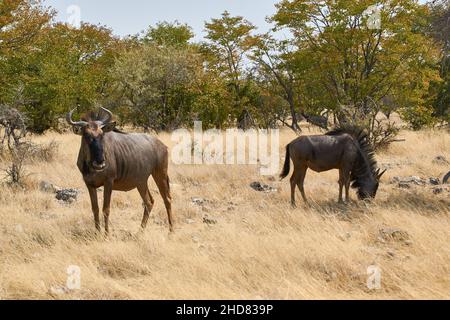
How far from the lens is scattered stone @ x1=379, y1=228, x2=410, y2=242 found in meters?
6.05

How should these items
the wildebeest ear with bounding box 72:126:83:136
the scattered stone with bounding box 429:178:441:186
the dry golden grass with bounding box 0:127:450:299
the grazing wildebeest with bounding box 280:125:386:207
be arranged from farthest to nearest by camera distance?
the scattered stone with bounding box 429:178:441:186 → the grazing wildebeest with bounding box 280:125:386:207 → the wildebeest ear with bounding box 72:126:83:136 → the dry golden grass with bounding box 0:127:450:299

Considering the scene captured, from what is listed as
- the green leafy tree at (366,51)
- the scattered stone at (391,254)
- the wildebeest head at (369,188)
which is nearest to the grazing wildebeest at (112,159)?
the scattered stone at (391,254)

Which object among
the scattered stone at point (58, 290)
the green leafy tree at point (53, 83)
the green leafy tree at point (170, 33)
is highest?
the green leafy tree at point (170, 33)

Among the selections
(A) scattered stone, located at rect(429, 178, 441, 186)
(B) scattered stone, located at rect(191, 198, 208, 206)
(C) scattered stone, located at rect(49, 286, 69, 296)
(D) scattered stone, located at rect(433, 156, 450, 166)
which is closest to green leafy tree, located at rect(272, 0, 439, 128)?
(D) scattered stone, located at rect(433, 156, 450, 166)

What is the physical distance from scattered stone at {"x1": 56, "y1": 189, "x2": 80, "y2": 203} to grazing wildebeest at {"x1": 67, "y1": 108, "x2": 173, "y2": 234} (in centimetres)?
243

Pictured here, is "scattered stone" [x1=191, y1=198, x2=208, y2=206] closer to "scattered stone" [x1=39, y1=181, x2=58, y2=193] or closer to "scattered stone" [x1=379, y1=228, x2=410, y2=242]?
"scattered stone" [x1=39, y1=181, x2=58, y2=193]

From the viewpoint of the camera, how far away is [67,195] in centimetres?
905

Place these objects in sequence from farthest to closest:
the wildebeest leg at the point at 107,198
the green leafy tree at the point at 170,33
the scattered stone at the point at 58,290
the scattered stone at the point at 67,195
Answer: the green leafy tree at the point at 170,33 < the scattered stone at the point at 67,195 < the wildebeest leg at the point at 107,198 < the scattered stone at the point at 58,290

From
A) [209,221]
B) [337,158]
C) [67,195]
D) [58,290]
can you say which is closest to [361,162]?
[337,158]

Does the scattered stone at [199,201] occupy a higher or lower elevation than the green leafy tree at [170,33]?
lower

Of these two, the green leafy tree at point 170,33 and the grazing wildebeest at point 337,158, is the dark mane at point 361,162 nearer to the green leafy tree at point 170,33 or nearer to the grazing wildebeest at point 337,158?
the grazing wildebeest at point 337,158

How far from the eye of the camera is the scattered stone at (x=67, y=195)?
8.93m

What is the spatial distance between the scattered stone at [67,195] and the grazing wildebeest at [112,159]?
7.98ft

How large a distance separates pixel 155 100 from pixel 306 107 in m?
10.2
